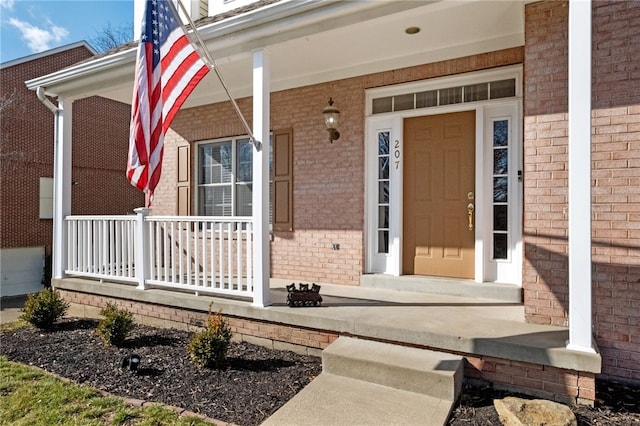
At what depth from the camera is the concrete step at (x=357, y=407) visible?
2.49 metres

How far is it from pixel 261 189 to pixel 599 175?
9.56 ft

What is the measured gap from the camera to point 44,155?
1170 cm

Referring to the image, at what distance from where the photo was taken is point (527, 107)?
3.36 meters

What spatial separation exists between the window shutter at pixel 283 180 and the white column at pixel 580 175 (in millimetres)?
3632

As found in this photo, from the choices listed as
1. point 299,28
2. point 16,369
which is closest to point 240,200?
point 299,28

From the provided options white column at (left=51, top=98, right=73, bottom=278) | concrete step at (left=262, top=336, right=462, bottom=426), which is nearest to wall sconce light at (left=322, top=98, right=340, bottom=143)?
concrete step at (left=262, top=336, right=462, bottom=426)

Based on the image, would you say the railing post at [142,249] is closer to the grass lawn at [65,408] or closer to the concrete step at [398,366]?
the grass lawn at [65,408]

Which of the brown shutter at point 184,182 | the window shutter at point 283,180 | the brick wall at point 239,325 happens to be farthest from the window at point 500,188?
the brown shutter at point 184,182

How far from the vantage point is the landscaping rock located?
95.1 inches

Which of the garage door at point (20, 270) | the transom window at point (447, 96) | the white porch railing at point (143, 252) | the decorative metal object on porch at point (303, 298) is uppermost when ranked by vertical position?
the transom window at point (447, 96)

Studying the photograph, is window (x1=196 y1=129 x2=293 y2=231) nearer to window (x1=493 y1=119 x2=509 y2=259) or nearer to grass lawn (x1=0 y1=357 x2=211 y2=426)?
window (x1=493 y1=119 x2=509 y2=259)

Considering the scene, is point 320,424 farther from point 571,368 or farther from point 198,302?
point 198,302

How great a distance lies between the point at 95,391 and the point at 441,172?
4070 mm

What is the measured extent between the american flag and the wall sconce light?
1886mm
